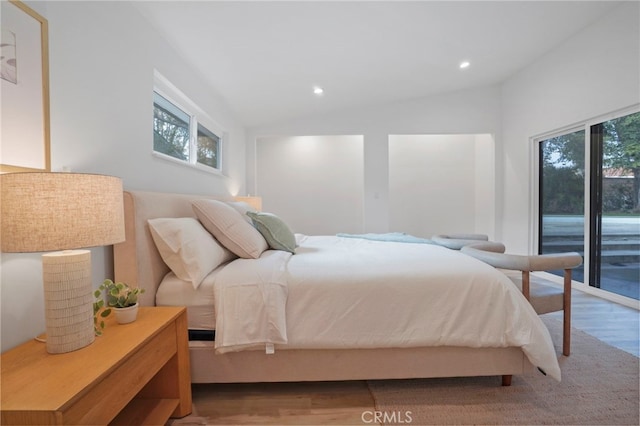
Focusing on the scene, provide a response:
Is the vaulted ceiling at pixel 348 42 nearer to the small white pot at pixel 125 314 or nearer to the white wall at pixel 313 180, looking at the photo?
the white wall at pixel 313 180

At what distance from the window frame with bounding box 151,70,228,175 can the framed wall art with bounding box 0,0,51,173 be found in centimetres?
79

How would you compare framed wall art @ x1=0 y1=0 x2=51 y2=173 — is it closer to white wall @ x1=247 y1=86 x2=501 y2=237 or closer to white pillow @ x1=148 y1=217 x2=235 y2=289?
white pillow @ x1=148 y1=217 x2=235 y2=289

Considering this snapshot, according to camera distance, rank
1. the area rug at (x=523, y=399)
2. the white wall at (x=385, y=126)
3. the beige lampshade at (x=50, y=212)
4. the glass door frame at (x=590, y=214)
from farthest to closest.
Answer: the white wall at (x=385, y=126), the glass door frame at (x=590, y=214), the area rug at (x=523, y=399), the beige lampshade at (x=50, y=212)

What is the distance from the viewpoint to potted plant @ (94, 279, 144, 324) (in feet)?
3.48

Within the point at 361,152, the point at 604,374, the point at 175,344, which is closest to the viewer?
the point at 175,344

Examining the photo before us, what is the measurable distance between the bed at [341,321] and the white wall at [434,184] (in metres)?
3.67

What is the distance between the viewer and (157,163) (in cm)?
192

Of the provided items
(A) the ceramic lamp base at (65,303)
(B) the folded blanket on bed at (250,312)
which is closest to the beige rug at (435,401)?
(B) the folded blanket on bed at (250,312)

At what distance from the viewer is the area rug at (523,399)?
4.13ft

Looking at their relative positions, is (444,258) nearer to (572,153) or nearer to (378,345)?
(378,345)

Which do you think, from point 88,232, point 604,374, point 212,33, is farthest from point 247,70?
point 604,374

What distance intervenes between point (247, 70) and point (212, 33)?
62cm

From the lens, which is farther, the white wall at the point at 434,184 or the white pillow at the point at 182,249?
the white wall at the point at 434,184

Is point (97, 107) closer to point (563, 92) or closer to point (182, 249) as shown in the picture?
point (182, 249)
